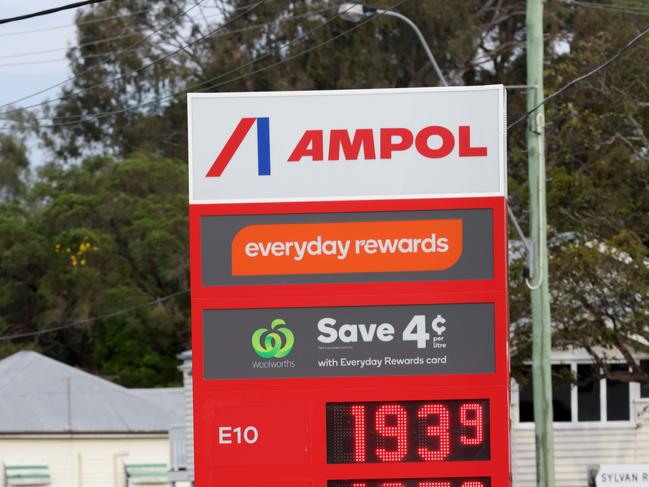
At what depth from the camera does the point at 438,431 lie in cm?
898

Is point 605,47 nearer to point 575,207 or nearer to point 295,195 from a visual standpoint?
point 575,207

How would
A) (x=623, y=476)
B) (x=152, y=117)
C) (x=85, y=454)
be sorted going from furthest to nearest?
(x=152, y=117) → (x=85, y=454) → (x=623, y=476)

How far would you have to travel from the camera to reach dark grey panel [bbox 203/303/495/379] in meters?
9.07

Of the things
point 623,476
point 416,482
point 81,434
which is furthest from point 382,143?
point 81,434

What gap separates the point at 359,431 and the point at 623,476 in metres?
13.0

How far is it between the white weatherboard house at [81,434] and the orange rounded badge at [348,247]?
27.5 m

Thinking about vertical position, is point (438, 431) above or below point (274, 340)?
below

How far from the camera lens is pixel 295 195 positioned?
928 centimetres

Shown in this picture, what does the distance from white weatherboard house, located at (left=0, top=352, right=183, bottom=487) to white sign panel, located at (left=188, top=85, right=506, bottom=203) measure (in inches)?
1077

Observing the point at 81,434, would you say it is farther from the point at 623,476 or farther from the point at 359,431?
the point at 359,431

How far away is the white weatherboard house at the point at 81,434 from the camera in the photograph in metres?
36.9

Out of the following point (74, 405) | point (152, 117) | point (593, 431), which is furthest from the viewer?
point (152, 117)

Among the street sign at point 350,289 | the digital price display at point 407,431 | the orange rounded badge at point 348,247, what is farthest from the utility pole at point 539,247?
the digital price display at point 407,431

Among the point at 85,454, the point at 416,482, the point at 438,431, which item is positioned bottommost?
the point at 85,454
